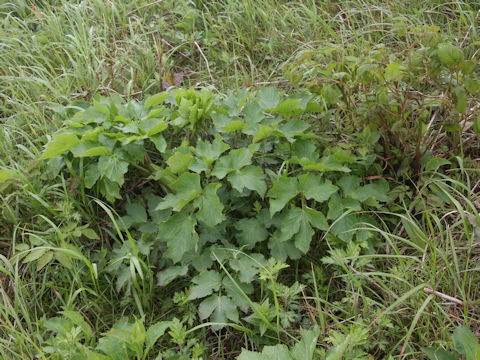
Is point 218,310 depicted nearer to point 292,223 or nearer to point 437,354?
point 292,223

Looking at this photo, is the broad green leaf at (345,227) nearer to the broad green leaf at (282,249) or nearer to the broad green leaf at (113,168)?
the broad green leaf at (282,249)

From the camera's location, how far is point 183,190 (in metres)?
1.80

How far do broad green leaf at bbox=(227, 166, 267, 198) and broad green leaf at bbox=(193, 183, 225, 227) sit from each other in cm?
8

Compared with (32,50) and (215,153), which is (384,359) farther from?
(32,50)

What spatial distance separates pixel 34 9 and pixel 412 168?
9.48 ft

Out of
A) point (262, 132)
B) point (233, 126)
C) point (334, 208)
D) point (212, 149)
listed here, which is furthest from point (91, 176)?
point (334, 208)

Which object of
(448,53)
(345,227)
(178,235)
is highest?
(448,53)

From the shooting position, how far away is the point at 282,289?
65.9 inches

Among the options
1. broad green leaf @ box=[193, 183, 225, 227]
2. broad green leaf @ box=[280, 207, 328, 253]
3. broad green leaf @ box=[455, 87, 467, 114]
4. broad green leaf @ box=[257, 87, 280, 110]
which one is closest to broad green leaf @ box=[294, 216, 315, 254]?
broad green leaf @ box=[280, 207, 328, 253]

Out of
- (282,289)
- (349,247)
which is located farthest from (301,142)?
(282,289)

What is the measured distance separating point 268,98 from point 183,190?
0.59 m

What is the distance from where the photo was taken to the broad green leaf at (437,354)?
139 centimetres

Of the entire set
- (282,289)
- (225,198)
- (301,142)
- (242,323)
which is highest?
(301,142)

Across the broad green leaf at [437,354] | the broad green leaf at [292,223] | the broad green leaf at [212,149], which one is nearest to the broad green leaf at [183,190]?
the broad green leaf at [212,149]
